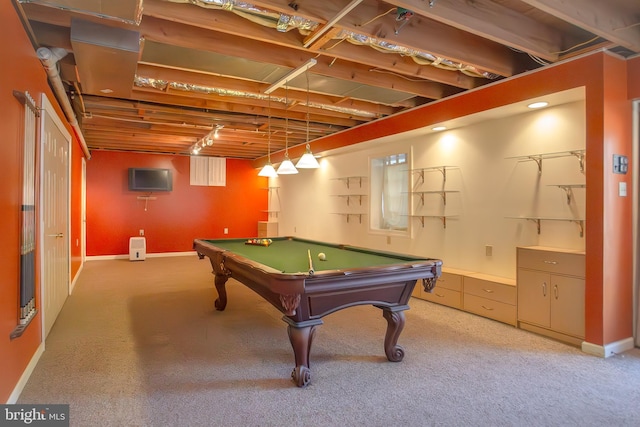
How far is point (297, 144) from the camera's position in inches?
302

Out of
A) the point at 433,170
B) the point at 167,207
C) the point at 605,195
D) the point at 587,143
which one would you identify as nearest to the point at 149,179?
the point at 167,207

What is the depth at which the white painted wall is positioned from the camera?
146 inches

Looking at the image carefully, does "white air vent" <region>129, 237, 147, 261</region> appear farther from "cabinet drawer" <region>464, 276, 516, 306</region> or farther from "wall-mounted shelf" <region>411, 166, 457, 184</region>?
"cabinet drawer" <region>464, 276, 516, 306</region>

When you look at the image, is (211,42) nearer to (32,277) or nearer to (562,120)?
(32,277)

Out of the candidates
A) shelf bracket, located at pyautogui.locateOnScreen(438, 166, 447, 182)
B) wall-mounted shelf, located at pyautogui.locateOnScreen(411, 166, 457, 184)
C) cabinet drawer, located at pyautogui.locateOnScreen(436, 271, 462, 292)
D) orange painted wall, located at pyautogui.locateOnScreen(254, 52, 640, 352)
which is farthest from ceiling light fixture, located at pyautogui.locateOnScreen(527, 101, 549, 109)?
cabinet drawer, located at pyautogui.locateOnScreen(436, 271, 462, 292)

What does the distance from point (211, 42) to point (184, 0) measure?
0.66 m

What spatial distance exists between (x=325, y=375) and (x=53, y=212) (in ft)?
9.99

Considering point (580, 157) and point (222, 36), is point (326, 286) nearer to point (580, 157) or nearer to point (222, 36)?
point (222, 36)

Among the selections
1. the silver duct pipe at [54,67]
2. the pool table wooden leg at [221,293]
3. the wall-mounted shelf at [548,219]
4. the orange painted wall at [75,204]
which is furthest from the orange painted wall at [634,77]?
the orange painted wall at [75,204]

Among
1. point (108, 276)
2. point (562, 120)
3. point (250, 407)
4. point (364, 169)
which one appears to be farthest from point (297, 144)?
point (250, 407)

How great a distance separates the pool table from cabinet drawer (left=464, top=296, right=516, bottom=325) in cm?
142

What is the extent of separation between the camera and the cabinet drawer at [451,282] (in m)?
4.42

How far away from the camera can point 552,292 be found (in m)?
3.46

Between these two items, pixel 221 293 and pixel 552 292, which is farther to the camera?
pixel 221 293
